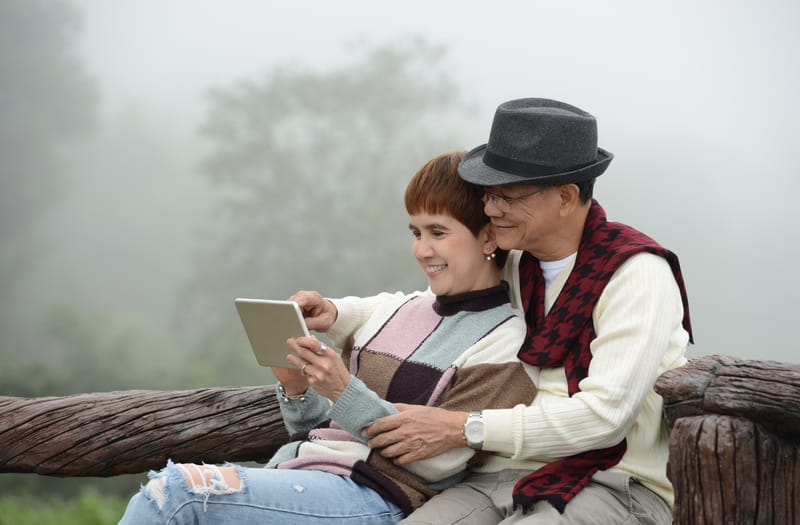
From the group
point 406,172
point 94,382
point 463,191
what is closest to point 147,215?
point 94,382

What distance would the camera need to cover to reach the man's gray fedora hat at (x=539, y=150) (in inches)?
103

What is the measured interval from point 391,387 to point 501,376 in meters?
0.33

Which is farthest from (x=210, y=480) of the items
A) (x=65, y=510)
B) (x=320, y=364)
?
(x=65, y=510)

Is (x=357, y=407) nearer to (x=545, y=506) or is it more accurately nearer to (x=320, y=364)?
(x=320, y=364)

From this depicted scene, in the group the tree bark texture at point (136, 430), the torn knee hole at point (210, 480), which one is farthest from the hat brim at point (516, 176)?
the tree bark texture at point (136, 430)

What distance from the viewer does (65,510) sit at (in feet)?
32.5

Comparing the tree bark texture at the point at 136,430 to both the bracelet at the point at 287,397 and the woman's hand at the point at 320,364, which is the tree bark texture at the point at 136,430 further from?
the woman's hand at the point at 320,364

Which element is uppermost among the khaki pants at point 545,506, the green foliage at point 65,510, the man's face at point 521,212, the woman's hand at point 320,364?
the man's face at point 521,212

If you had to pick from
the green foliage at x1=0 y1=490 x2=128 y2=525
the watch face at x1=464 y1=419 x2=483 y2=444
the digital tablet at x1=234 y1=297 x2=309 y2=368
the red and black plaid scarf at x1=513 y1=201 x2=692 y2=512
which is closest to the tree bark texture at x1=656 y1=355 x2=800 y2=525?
the red and black plaid scarf at x1=513 y1=201 x2=692 y2=512

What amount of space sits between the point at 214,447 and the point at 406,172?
7.59m

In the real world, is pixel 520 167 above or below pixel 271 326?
above

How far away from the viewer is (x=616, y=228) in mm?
2682

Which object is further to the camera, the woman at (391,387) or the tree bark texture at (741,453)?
the woman at (391,387)

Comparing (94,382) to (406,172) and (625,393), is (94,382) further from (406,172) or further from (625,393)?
(625,393)
